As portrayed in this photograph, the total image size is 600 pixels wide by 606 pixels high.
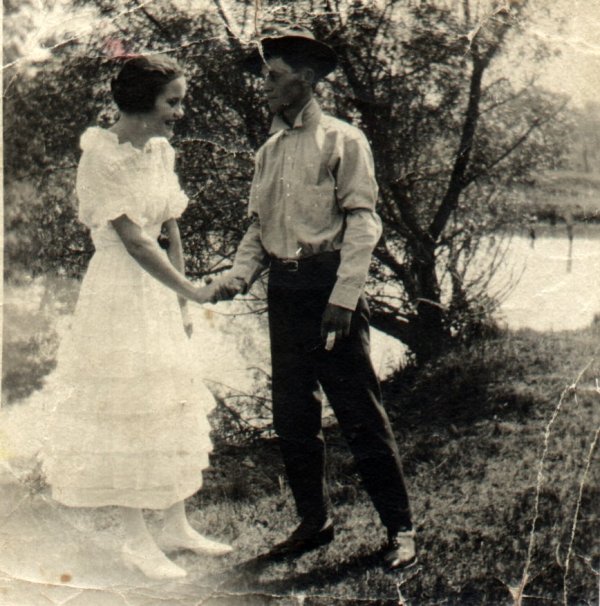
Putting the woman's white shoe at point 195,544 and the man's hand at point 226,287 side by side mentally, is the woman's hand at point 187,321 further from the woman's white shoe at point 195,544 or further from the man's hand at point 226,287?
the woman's white shoe at point 195,544

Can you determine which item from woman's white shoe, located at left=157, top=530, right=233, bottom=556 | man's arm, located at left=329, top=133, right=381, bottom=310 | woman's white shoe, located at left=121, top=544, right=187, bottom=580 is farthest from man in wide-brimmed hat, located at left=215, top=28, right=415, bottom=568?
woman's white shoe, located at left=121, top=544, right=187, bottom=580

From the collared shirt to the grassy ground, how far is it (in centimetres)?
34

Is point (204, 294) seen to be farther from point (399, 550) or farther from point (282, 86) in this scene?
point (399, 550)

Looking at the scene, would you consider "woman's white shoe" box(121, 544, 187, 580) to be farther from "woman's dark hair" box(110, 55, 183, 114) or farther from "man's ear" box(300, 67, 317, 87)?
"man's ear" box(300, 67, 317, 87)

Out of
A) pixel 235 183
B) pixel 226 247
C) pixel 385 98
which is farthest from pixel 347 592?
pixel 385 98

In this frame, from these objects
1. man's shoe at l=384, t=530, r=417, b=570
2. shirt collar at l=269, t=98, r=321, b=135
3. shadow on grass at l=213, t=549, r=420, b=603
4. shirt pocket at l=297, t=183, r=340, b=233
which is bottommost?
shadow on grass at l=213, t=549, r=420, b=603

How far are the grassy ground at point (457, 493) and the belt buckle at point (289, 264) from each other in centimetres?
35

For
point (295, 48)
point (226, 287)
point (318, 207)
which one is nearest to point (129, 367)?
point (226, 287)

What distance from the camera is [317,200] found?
1933 mm

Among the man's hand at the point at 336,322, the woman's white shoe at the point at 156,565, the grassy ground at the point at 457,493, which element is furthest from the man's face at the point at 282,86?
the woman's white shoe at the point at 156,565

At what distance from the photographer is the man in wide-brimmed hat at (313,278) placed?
6.33ft

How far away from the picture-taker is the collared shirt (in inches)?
75.4

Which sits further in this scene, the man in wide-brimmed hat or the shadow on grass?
the shadow on grass

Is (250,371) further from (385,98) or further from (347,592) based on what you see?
(385,98)
